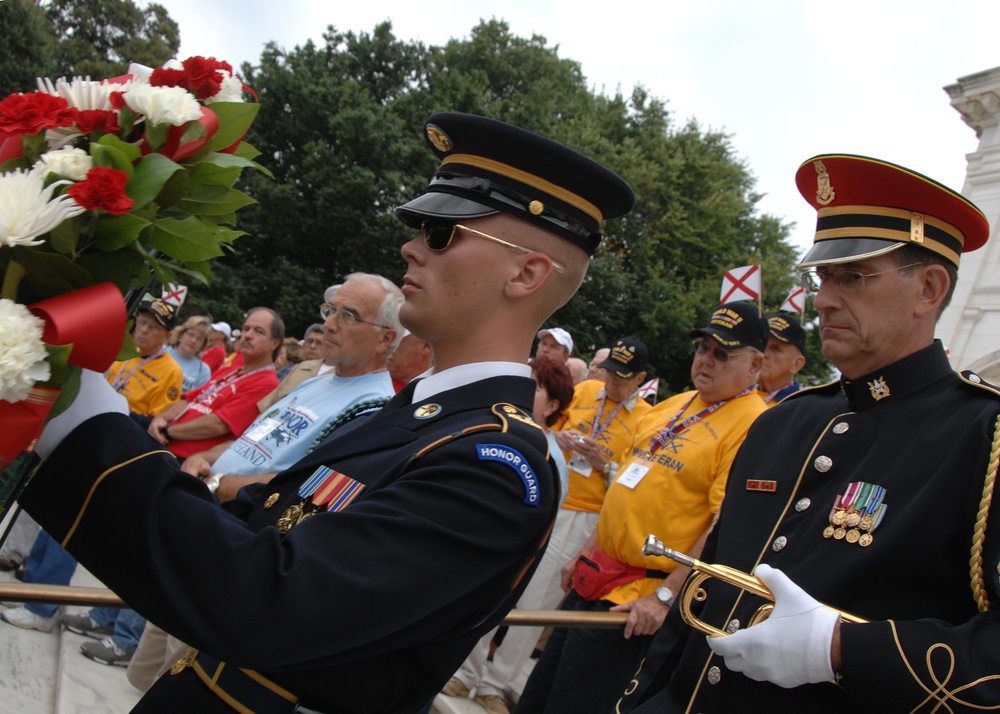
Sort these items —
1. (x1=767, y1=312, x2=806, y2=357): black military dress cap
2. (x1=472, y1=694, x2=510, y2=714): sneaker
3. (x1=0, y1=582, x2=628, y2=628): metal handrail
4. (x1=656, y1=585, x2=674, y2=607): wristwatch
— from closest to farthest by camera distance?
(x1=0, y1=582, x2=628, y2=628): metal handrail, (x1=656, y1=585, x2=674, y2=607): wristwatch, (x1=472, y1=694, x2=510, y2=714): sneaker, (x1=767, y1=312, x2=806, y2=357): black military dress cap

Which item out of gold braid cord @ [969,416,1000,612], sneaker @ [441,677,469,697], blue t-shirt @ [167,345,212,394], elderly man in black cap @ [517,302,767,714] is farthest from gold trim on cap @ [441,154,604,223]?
blue t-shirt @ [167,345,212,394]

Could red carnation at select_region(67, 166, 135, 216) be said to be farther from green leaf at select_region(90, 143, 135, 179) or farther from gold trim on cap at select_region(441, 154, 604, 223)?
gold trim on cap at select_region(441, 154, 604, 223)

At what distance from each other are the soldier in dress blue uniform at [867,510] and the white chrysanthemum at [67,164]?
169 centimetres

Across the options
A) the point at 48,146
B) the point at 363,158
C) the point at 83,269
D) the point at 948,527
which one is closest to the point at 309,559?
the point at 83,269

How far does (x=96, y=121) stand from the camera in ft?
4.59

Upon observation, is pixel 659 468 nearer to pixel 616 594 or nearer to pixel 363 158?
pixel 616 594

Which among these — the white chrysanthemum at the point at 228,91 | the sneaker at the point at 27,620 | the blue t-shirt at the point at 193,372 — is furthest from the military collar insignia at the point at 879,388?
the blue t-shirt at the point at 193,372

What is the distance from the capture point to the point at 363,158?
875 inches

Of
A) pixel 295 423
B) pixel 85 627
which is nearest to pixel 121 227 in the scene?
pixel 295 423

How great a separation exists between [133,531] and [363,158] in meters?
21.9

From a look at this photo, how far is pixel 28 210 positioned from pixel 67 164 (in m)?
0.12

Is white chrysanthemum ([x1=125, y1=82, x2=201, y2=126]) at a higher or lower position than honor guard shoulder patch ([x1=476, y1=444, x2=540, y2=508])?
higher

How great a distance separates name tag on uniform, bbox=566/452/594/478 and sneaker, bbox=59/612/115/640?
10.8 ft

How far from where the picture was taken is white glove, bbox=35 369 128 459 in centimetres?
131
